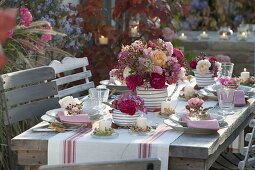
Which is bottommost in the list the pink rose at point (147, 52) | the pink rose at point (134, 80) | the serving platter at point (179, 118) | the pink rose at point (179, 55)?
the serving platter at point (179, 118)

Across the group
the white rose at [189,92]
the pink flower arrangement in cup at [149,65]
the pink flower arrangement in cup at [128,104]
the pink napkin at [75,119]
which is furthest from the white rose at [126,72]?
the white rose at [189,92]

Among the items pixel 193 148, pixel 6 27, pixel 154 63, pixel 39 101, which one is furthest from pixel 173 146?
pixel 6 27

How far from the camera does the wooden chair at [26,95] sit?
10.9ft

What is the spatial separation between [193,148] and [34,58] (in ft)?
8.35

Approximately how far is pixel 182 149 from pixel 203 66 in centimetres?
162

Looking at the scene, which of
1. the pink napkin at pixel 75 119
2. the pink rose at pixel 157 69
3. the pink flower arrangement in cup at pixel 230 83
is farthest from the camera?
the pink flower arrangement in cup at pixel 230 83

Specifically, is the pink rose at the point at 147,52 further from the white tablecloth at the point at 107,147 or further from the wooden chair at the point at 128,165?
the wooden chair at the point at 128,165

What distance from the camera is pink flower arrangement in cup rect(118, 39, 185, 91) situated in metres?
3.24

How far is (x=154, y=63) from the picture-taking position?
3264mm

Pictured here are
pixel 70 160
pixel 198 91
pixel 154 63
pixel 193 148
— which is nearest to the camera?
pixel 193 148

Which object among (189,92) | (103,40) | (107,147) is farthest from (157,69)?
(103,40)

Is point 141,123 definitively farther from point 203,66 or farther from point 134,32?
point 134,32

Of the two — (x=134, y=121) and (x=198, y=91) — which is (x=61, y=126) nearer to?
(x=134, y=121)

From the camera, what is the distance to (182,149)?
101 inches
